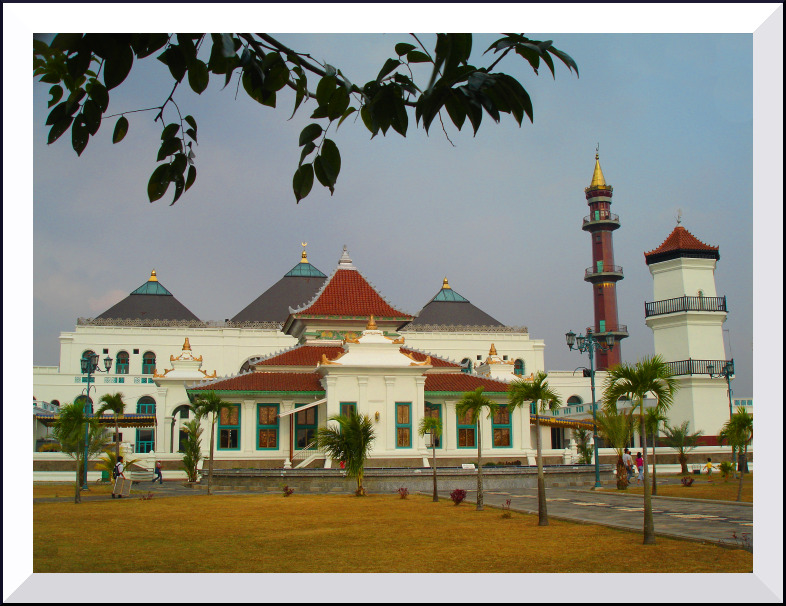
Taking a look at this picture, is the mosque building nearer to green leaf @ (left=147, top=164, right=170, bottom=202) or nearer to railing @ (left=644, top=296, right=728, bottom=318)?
railing @ (left=644, top=296, right=728, bottom=318)

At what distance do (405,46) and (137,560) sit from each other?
6967 mm

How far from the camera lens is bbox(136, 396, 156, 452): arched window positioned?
39344mm

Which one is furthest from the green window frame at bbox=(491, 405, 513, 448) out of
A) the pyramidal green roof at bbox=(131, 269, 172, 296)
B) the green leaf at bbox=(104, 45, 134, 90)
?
the pyramidal green roof at bbox=(131, 269, 172, 296)

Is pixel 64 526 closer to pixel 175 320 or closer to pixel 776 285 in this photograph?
pixel 776 285

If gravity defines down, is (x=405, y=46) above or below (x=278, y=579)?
above

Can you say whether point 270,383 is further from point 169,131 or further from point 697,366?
point 169,131

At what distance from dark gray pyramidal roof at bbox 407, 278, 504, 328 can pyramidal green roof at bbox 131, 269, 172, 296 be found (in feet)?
53.3

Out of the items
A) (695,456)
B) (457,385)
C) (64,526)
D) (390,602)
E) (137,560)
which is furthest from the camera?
(695,456)

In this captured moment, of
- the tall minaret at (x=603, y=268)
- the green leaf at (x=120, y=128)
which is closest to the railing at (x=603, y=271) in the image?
the tall minaret at (x=603, y=268)

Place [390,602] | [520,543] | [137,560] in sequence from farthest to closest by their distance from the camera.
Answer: [520,543]
[137,560]
[390,602]

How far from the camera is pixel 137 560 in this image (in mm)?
8531

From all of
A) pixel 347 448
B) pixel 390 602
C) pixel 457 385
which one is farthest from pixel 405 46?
pixel 457 385

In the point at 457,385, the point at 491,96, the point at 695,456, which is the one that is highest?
the point at 491,96

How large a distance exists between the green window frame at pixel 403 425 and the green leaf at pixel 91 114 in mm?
19947
